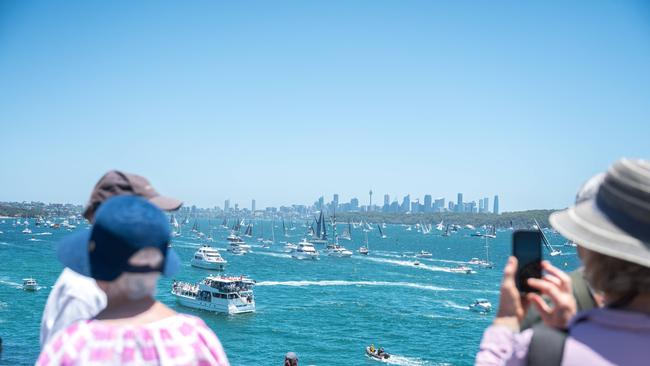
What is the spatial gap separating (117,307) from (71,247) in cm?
26

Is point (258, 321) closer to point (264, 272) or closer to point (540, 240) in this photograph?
point (264, 272)

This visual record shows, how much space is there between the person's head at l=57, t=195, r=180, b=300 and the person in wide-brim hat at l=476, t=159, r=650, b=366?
3.52ft

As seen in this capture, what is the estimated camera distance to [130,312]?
1.64 m

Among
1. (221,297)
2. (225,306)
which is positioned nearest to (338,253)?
(221,297)

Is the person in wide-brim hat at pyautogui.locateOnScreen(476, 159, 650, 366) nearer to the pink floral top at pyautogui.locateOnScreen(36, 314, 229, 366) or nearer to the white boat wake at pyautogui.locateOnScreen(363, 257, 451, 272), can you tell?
the pink floral top at pyautogui.locateOnScreen(36, 314, 229, 366)

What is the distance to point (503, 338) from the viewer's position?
1624mm

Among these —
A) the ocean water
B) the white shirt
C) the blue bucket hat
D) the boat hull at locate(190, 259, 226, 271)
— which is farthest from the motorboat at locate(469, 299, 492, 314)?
the blue bucket hat

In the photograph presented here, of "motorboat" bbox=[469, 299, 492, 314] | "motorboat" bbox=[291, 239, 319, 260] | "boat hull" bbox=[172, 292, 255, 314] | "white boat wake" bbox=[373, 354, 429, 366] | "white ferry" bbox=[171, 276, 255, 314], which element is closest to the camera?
"white boat wake" bbox=[373, 354, 429, 366]

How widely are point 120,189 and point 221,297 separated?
36698mm

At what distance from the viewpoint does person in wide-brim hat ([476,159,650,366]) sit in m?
1.38

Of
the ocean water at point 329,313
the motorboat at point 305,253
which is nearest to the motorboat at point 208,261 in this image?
the ocean water at point 329,313

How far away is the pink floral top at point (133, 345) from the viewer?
4.99 ft

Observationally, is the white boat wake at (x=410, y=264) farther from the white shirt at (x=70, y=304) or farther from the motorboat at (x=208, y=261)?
the white shirt at (x=70, y=304)

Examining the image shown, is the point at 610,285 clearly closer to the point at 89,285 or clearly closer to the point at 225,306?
the point at 89,285
